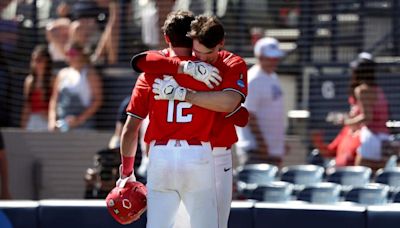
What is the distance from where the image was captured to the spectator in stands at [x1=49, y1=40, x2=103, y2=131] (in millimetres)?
10656

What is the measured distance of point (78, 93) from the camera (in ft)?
34.9

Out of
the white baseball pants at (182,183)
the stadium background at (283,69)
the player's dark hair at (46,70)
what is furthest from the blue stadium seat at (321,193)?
the player's dark hair at (46,70)

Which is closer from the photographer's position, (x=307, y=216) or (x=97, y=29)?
(x=307, y=216)

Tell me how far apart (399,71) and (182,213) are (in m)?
4.63

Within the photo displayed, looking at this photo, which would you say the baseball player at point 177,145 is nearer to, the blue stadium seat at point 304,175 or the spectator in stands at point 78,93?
the blue stadium seat at point 304,175

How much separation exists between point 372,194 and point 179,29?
295 cm

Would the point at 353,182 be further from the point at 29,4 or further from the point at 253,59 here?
the point at 29,4

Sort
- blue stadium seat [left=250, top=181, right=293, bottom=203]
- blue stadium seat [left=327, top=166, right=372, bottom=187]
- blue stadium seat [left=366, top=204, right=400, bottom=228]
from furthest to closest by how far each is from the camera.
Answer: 1. blue stadium seat [left=327, top=166, right=372, bottom=187]
2. blue stadium seat [left=250, top=181, right=293, bottom=203]
3. blue stadium seat [left=366, top=204, right=400, bottom=228]

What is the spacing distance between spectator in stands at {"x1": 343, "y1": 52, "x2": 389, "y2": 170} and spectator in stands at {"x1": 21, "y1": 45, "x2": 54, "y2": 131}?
3.10m

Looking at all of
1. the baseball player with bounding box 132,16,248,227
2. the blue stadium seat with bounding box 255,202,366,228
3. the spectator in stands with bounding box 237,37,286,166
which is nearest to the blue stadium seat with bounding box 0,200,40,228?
the blue stadium seat with bounding box 255,202,366,228

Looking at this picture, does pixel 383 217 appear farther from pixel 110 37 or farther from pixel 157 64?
pixel 110 37

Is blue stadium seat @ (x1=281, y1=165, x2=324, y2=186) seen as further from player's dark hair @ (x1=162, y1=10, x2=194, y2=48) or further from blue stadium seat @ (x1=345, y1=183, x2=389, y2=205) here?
player's dark hair @ (x1=162, y1=10, x2=194, y2=48)

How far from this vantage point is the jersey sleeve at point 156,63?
5941mm

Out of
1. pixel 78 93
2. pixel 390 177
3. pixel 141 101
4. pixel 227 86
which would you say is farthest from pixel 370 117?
pixel 141 101
